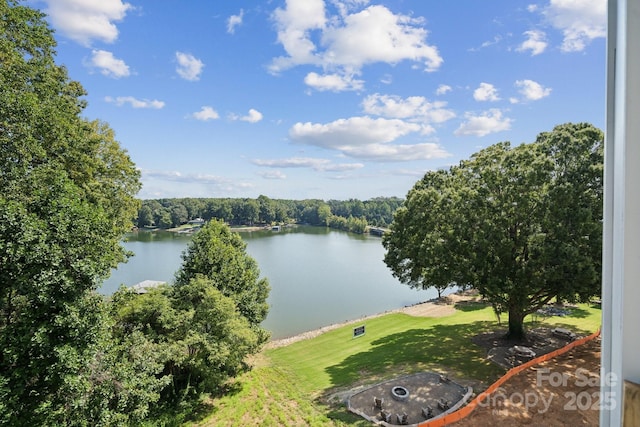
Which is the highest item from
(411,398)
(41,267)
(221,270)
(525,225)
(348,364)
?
(525,225)

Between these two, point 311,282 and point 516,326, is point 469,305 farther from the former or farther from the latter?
point 311,282

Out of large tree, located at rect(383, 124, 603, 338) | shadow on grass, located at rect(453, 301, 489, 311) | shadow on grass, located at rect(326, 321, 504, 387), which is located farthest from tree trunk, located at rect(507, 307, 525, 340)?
shadow on grass, located at rect(453, 301, 489, 311)

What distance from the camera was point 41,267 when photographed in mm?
4887

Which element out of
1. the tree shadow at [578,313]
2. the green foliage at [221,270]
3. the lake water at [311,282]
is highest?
the green foliage at [221,270]

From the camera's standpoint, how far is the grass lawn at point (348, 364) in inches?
307

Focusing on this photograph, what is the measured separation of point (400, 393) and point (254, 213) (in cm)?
6426

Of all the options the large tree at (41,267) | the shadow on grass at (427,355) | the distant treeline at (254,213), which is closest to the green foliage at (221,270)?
the shadow on grass at (427,355)

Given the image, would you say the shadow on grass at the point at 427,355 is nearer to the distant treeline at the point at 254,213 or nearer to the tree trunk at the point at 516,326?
the tree trunk at the point at 516,326

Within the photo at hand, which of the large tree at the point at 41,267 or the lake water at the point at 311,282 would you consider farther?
the lake water at the point at 311,282

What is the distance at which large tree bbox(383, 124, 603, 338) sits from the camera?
7465 mm

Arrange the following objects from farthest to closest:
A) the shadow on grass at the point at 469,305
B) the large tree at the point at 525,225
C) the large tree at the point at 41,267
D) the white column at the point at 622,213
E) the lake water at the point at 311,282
Result: the lake water at the point at 311,282 → the shadow on grass at the point at 469,305 → the large tree at the point at 525,225 → the large tree at the point at 41,267 → the white column at the point at 622,213

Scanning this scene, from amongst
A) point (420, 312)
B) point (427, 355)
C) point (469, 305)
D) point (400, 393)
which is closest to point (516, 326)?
point (427, 355)

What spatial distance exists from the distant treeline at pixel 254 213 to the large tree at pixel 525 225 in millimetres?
49283

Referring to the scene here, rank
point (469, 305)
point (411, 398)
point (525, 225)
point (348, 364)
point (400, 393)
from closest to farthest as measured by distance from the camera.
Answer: point (411, 398) < point (400, 393) < point (525, 225) < point (348, 364) < point (469, 305)
